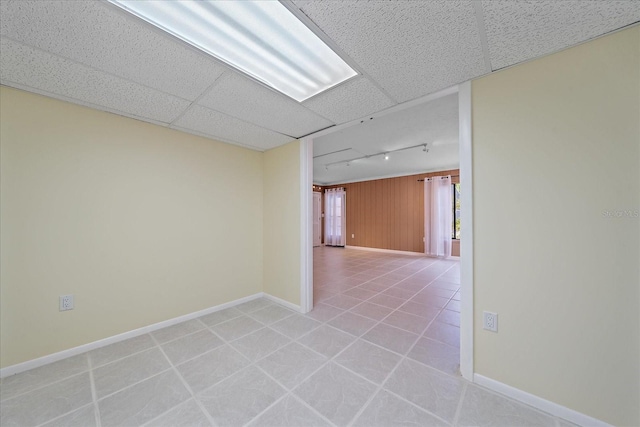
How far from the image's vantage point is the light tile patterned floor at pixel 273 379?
4.08 feet

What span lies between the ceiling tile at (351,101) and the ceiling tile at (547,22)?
73cm

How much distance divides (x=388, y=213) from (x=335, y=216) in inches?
76.9

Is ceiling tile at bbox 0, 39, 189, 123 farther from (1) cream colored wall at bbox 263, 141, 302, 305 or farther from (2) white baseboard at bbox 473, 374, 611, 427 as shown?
(2) white baseboard at bbox 473, 374, 611, 427

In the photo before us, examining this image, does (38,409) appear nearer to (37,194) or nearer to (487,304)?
(37,194)

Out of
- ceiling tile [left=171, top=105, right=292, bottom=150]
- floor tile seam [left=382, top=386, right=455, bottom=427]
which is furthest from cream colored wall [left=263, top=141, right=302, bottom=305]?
floor tile seam [left=382, top=386, right=455, bottom=427]

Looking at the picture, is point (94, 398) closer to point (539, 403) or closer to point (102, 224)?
point (102, 224)

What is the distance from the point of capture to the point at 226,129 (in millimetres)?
2395

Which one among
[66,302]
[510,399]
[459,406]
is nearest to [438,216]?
[510,399]

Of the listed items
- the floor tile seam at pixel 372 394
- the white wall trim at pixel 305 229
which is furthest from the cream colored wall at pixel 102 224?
the floor tile seam at pixel 372 394

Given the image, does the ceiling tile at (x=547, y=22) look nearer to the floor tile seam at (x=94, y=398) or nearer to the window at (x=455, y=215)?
the floor tile seam at (x=94, y=398)

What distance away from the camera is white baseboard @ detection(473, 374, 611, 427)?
117 cm

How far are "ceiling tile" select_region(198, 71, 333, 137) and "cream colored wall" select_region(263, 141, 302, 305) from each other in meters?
0.49

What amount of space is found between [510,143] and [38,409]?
3303 mm

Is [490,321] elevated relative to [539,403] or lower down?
elevated
